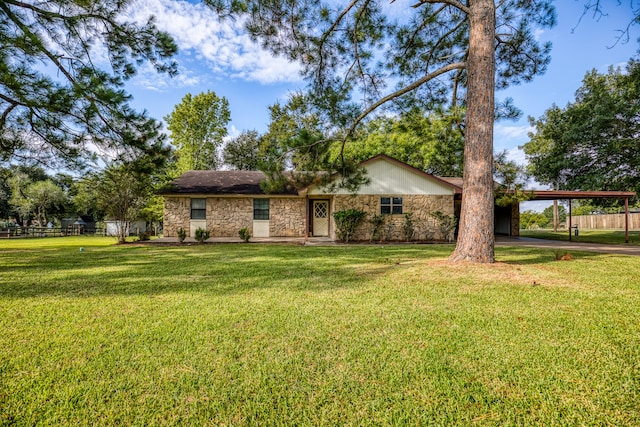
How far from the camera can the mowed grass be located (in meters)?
1.80

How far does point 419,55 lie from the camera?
31.2 ft

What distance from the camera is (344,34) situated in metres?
8.42

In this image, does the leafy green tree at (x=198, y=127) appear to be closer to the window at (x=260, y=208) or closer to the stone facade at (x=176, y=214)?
the stone facade at (x=176, y=214)

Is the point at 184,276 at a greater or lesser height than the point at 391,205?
lesser

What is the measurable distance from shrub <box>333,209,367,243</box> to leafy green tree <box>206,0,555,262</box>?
5394mm

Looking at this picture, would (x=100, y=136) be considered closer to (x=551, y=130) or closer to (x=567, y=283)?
(x=567, y=283)

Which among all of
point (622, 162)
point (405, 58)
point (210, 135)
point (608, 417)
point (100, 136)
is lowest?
point (608, 417)

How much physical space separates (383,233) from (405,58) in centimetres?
742

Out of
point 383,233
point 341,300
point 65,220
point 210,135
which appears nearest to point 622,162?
point 383,233

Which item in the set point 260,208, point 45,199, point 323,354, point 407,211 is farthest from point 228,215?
point 45,199

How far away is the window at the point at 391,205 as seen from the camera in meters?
14.0

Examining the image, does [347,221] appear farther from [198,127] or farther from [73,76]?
[198,127]

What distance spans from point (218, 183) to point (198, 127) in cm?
1248

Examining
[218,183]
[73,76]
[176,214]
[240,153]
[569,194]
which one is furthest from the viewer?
[240,153]
